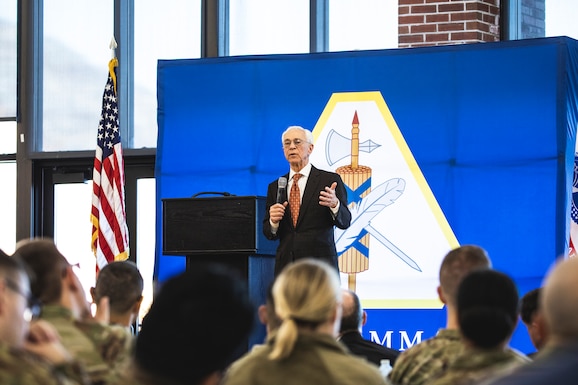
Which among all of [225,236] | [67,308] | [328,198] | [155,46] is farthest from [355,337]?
[155,46]

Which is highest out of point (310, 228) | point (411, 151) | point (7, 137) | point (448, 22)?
point (448, 22)

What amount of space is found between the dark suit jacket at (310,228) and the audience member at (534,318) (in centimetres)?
192

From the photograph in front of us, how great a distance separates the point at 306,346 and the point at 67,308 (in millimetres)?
716

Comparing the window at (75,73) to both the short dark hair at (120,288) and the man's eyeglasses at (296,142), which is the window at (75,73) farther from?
the short dark hair at (120,288)

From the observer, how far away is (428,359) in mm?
3168

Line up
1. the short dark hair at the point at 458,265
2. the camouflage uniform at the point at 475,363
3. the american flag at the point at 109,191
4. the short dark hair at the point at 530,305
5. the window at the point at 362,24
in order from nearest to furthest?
the camouflage uniform at the point at 475,363 < the short dark hair at the point at 458,265 < the short dark hair at the point at 530,305 < the american flag at the point at 109,191 < the window at the point at 362,24

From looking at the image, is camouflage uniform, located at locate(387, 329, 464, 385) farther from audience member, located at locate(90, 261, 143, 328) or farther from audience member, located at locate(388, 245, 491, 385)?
audience member, located at locate(90, 261, 143, 328)

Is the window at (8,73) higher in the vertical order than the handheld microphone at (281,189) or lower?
higher

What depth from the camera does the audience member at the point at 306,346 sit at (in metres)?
2.64

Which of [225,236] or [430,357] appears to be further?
[225,236]

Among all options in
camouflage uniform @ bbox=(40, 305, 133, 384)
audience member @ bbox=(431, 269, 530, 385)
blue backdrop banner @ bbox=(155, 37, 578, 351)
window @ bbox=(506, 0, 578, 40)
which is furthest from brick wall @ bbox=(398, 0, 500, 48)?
audience member @ bbox=(431, 269, 530, 385)

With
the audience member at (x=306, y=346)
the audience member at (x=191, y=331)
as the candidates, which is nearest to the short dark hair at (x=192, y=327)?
the audience member at (x=191, y=331)

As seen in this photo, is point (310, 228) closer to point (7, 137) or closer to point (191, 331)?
point (7, 137)

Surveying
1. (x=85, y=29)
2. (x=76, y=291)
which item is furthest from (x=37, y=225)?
(x=76, y=291)
